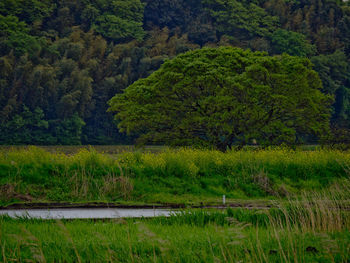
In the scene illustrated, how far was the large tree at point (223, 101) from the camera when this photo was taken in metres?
24.5

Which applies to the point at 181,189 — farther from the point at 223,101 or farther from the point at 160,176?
the point at 223,101

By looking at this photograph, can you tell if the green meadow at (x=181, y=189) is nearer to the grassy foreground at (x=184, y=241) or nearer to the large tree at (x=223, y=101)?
the grassy foreground at (x=184, y=241)

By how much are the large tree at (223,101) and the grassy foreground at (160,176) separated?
5.96 meters

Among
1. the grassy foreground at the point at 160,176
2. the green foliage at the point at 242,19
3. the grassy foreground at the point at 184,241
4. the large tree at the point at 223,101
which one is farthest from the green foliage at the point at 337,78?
the grassy foreground at the point at 184,241

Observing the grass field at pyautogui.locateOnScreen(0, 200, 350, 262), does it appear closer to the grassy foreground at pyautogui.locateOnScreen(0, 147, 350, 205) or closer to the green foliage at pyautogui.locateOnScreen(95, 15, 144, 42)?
the grassy foreground at pyautogui.locateOnScreen(0, 147, 350, 205)

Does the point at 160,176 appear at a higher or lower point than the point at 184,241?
lower

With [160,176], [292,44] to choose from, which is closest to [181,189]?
[160,176]

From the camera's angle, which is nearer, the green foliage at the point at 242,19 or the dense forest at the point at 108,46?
the dense forest at the point at 108,46

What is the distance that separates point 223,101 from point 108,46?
38821 millimetres

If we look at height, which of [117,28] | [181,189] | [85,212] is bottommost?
[181,189]

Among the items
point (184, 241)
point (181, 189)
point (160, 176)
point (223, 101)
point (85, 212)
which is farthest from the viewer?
point (223, 101)

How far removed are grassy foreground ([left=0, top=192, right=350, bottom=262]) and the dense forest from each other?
39419mm

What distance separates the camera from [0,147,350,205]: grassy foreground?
14.4m

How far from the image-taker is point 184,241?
6.99 metres
